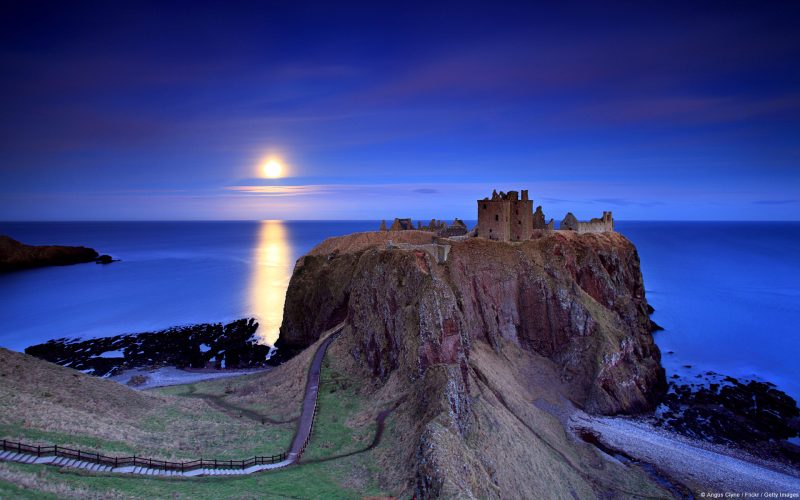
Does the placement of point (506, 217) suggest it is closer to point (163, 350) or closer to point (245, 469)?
point (245, 469)

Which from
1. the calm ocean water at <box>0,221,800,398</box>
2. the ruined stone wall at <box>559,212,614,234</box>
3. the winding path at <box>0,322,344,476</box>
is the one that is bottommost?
the calm ocean water at <box>0,221,800,398</box>

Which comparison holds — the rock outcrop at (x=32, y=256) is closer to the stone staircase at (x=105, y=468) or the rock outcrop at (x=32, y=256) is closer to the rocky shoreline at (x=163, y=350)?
the rocky shoreline at (x=163, y=350)

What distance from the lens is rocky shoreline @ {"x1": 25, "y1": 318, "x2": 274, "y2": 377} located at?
59281mm

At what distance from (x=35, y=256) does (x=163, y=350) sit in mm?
123242

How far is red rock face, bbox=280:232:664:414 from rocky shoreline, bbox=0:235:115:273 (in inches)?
5156

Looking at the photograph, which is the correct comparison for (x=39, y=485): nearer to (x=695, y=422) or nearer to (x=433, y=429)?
(x=433, y=429)

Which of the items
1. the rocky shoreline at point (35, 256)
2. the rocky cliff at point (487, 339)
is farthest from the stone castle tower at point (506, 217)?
the rocky shoreline at point (35, 256)

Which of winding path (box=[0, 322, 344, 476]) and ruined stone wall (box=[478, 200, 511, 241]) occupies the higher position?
ruined stone wall (box=[478, 200, 511, 241])

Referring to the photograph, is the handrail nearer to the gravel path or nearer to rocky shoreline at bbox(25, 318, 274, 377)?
the gravel path

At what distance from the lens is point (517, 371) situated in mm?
48500

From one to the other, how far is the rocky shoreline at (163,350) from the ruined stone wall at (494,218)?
115 ft

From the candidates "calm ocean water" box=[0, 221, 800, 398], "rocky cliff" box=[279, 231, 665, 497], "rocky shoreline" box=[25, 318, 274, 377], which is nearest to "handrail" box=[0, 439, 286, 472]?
"rocky cliff" box=[279, 231, 665, 497]

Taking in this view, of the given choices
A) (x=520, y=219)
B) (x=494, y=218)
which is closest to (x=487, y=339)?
(x=494, y=218)

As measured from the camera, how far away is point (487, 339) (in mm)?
49375
